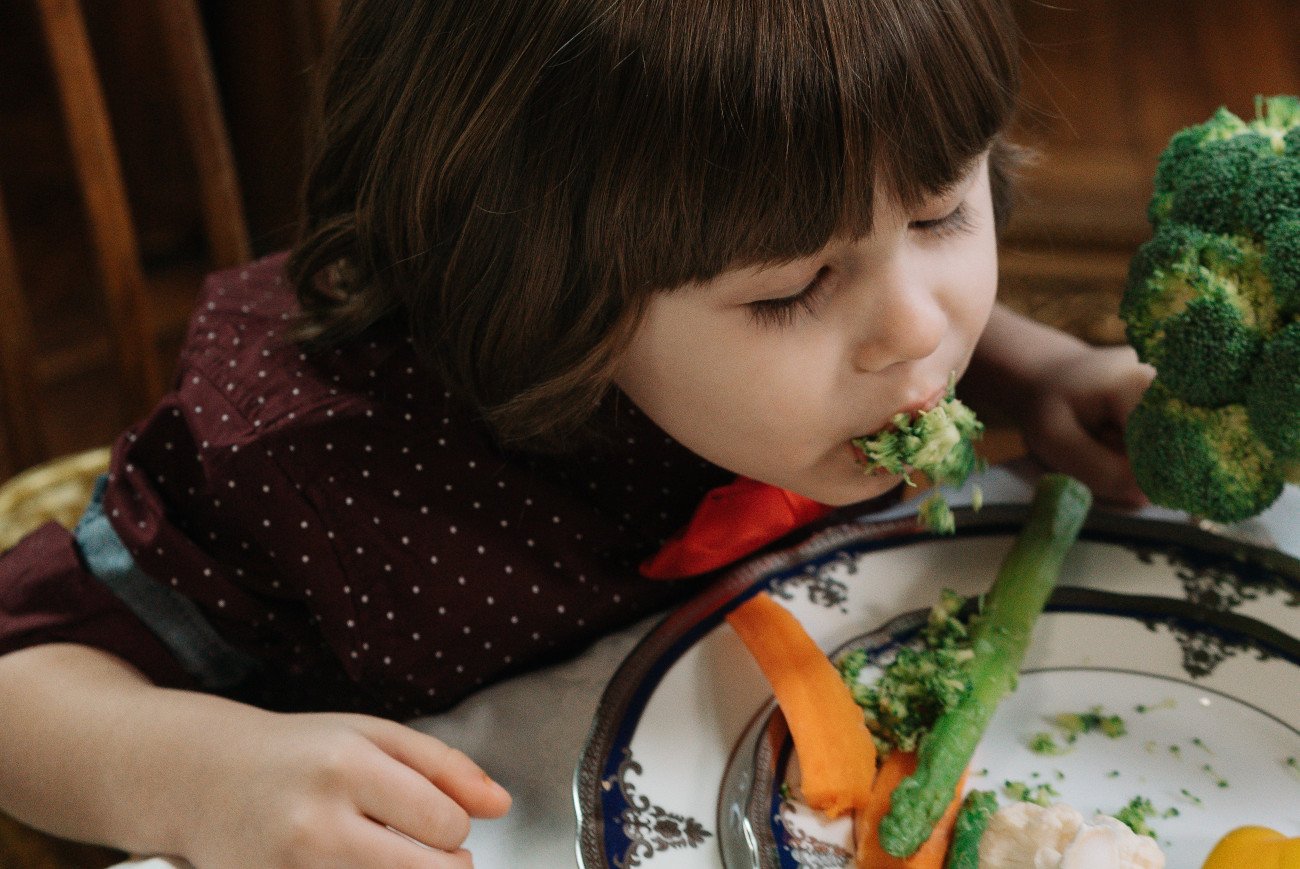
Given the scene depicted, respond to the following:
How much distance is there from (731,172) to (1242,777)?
45 cm

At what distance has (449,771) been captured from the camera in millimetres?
659

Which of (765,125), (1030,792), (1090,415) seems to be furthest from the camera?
(1090,415)

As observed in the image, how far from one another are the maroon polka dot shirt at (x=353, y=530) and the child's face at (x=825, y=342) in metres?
0.13

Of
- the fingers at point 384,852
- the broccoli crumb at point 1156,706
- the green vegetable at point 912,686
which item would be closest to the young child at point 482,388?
the fingers at point 384,852

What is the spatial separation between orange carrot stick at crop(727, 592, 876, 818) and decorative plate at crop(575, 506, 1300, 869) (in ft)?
0.06

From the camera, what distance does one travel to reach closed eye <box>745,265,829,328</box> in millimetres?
661

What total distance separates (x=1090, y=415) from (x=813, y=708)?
398 mm

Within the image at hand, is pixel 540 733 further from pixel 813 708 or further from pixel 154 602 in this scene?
pixel 154 602

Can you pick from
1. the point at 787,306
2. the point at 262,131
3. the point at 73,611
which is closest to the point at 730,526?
the point at 787,306

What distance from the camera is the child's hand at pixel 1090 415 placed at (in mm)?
924

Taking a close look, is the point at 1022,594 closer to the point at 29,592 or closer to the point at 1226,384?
the point at 1226,384

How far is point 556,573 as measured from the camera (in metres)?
0.86

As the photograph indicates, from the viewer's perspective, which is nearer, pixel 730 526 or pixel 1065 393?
pixel 730 526

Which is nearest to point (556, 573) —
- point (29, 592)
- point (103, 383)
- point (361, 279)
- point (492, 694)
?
point (492, 694)
